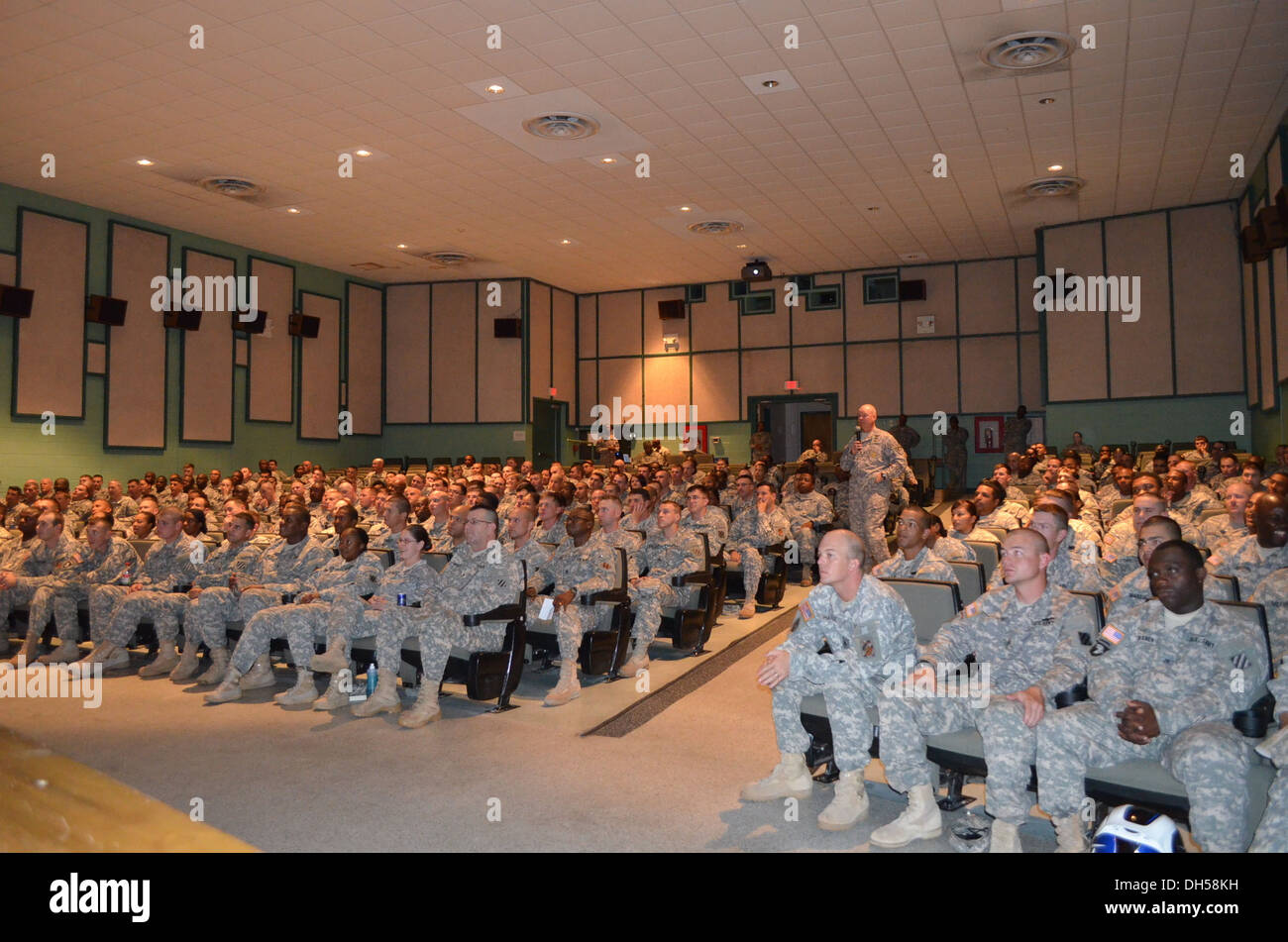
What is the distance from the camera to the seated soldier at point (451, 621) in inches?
189

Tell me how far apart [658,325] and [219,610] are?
1413cm

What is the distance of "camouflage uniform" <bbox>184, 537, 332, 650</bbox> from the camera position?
568 cm

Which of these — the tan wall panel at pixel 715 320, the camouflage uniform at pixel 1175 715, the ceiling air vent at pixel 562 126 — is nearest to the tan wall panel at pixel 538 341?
the tan wall panel at pixel 715 320

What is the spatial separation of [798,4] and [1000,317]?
10.7m

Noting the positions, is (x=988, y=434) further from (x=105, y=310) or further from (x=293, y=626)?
(x=105, y=310)

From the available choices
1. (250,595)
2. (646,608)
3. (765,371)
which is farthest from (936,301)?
(250,595)

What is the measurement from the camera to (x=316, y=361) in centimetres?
1645

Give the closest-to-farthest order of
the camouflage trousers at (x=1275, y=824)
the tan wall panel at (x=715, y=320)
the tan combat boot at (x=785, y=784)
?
the camouflage trousers at (x=1275, y=824) < the tan combat boot at (x=785, y=784) < the tan wall panel at (x=715, y=320)

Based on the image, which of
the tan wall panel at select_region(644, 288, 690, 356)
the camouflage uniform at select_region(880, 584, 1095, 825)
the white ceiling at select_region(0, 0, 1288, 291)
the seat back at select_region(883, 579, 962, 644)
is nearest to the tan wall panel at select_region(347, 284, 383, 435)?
the white ceiling at select_region(0, 0, 1288, 291)

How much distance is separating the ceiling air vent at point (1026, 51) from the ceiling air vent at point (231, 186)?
9019 mm

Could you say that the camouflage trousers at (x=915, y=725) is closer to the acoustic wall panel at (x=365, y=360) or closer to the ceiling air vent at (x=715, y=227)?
the ceiling air vent at (x=715, y=227)

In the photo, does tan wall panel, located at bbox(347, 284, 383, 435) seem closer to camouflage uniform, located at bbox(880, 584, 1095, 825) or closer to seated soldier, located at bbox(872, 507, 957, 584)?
seated soldier, located at bbox(872, 507, 957, 584)

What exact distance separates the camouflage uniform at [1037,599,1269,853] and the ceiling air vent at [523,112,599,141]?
7989mm
